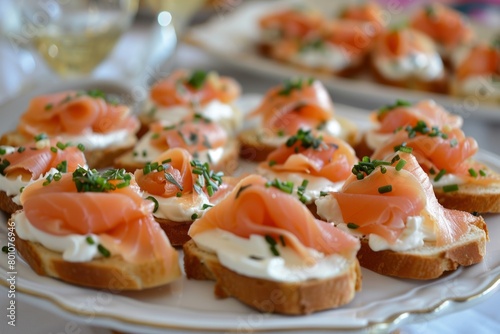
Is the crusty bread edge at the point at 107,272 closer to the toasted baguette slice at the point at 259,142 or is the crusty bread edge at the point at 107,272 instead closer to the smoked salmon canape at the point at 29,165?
the smoked salmon canape at the point at 29,165

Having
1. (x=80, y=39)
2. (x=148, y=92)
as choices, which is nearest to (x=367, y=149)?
(x=148, y=92)

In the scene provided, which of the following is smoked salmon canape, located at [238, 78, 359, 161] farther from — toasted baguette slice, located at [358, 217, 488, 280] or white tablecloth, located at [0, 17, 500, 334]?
toasted baguette slice, located at [358, 217, 488, 280]

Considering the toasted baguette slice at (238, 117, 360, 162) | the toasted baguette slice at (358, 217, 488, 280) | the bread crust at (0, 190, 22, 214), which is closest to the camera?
the toasted baguette slice at (358, 217, 488, 280)

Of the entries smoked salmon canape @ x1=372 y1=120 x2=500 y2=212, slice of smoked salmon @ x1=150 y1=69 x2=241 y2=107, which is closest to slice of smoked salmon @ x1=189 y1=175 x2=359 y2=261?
smoked salmon canape @ x1=372 y1=120 x2=500 y2=212

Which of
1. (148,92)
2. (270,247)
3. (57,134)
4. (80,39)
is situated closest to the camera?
(270,247)

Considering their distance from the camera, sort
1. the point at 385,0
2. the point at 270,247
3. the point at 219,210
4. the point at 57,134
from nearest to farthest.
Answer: the point at 270,247 < the point at 219,210 < the point at 57,134 < the point at 385,0

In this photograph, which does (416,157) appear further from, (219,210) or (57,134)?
(57,134)

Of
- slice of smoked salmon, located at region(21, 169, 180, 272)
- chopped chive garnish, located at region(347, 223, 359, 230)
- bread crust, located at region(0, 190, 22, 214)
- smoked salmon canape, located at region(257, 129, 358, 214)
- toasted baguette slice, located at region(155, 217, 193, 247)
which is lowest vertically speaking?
bread crust, located at region(0, 190, 22, 214)

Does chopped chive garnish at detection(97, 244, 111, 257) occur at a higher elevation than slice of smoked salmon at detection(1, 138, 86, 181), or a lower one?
higher
